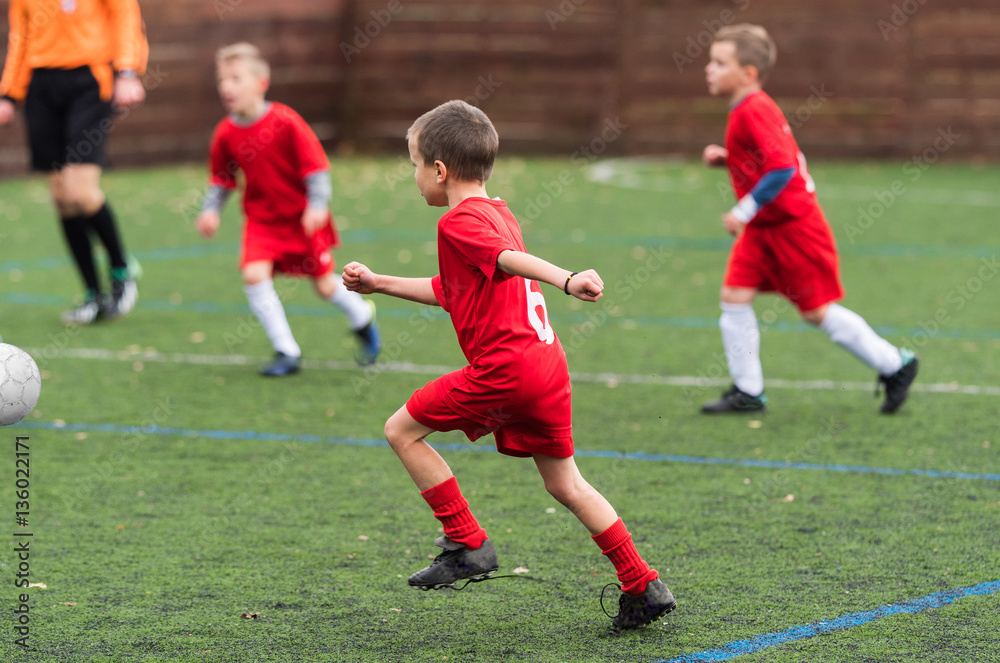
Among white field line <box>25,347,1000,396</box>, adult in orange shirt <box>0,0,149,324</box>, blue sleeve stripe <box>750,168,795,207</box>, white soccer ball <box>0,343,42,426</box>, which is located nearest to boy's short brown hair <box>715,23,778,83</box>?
blue sleeve stripe <box>750,168,795,207</box>

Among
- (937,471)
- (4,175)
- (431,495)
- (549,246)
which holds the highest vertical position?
(431,495)

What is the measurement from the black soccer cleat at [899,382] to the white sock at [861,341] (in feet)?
0.08

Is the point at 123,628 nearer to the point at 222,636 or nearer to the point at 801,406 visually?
the point at 222,636

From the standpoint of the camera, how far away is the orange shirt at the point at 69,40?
8.02m

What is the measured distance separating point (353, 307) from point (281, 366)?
50cm

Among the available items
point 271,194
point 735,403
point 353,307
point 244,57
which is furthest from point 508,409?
point 244,57

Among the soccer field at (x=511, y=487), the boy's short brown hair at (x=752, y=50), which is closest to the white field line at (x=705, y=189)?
the soccer field at (x=511, y=487)

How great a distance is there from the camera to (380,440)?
574cm

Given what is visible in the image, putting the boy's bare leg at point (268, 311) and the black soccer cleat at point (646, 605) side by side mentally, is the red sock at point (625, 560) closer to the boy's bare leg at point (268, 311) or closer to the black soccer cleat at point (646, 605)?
the black soccer cleat at point (646, 605)

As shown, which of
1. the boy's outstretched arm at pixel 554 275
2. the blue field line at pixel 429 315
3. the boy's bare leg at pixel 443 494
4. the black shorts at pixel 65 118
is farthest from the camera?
the black shorts at pixel 65 118

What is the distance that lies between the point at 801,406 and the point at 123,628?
12.0 ft

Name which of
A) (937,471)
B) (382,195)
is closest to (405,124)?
(382,195)

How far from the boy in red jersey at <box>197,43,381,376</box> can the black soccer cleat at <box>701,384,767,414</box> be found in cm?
201

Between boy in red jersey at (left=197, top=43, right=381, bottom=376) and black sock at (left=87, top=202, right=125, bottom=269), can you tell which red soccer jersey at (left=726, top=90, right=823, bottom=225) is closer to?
boy in red jersey at (left=197, top=43, right=381, bottom=376)
